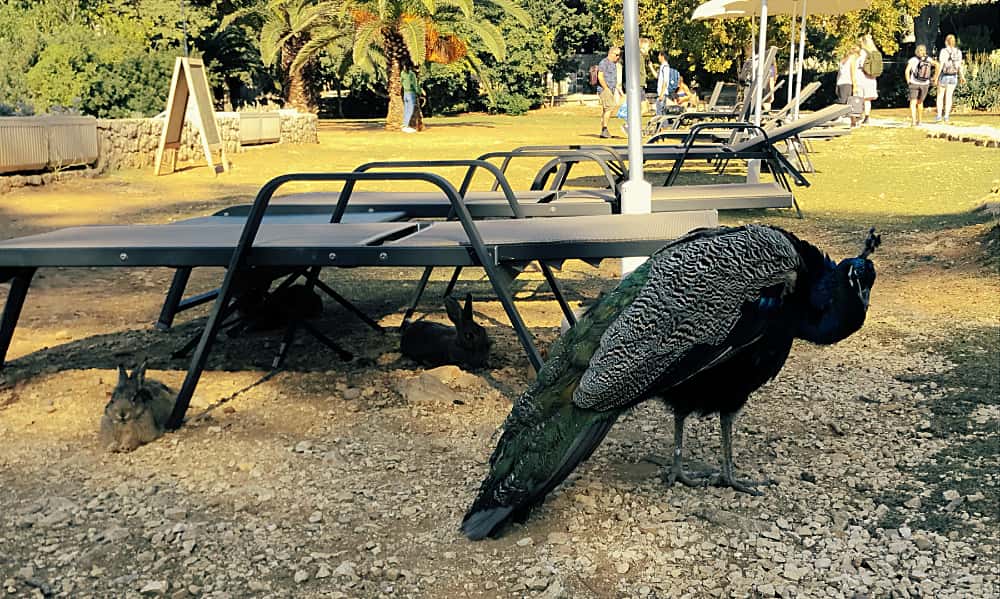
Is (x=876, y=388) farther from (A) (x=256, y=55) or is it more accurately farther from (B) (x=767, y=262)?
(A) (x=256, y=55)

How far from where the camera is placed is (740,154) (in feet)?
30.8

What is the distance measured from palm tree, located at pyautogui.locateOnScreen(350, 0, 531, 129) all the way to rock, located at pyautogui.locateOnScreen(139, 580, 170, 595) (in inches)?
837

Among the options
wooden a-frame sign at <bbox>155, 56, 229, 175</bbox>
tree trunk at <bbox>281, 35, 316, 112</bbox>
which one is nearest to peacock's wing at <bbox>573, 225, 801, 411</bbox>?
wooden a-frame sign at <bbox>155, 56, 229, 175</bbox>

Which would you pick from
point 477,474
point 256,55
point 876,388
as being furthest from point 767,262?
point 256,55

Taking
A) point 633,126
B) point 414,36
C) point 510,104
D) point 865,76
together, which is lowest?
point 510,104

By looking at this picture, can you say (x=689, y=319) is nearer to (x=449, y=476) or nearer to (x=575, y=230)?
(x=449, y=476)

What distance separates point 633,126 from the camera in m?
5.41

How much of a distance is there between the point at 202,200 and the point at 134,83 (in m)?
7.53

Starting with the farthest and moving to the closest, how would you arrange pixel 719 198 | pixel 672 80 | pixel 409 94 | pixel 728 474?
pixel 409 94
pixel 672 80
pixel 719 198
pixel 728 474

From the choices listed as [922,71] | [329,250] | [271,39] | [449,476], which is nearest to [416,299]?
[329,250]

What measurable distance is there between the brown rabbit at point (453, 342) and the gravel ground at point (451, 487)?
9cm

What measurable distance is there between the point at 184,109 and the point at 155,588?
12.6m

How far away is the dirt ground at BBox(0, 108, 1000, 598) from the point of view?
3.01m

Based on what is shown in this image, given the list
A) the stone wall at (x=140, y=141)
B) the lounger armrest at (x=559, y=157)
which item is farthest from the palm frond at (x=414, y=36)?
the lounger armrest at (x=559, y=157)
